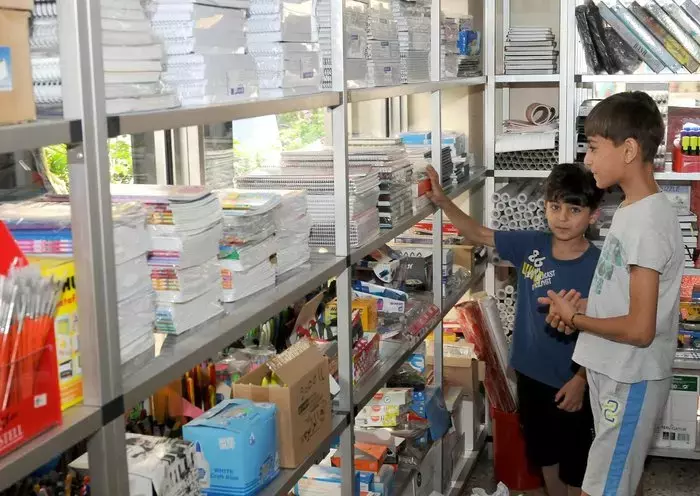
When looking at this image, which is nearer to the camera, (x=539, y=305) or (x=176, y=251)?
(x=176, y=251)

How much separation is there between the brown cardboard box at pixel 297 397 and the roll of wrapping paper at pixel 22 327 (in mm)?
815

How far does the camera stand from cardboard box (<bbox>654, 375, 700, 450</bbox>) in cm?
417

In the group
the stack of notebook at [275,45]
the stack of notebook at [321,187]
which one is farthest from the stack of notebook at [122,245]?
the stack of notebook at [321,187]

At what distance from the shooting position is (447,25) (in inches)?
144

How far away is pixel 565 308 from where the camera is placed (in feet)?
9.43

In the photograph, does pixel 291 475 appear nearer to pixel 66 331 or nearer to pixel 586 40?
pixel 66 331

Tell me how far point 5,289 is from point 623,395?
6.72ft

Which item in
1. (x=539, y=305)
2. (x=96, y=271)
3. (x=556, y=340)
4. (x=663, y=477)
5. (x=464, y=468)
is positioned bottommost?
(x=663, y=477)

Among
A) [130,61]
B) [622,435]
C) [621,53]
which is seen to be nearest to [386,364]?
[622,435]

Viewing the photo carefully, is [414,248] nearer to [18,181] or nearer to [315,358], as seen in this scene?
[315,358]

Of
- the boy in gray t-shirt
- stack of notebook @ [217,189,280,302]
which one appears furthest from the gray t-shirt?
stack of notebook @ [217,189,280,302]

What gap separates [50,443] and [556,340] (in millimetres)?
2440

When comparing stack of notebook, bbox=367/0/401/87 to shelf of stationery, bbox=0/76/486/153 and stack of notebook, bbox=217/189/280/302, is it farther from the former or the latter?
stack of notebook, bbox=217/189/280/302

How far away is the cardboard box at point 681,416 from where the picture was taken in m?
4.17
